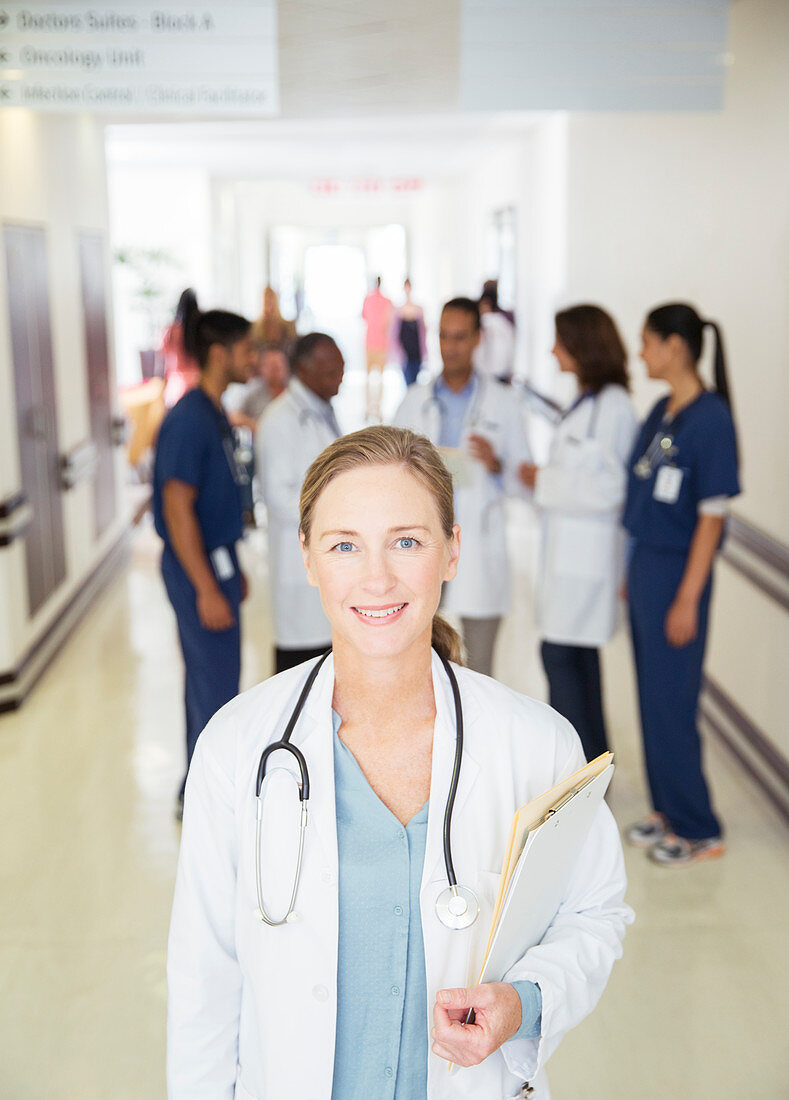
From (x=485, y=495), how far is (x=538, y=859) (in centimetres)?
278

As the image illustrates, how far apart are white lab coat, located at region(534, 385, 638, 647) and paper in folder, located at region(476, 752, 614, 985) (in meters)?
2.26

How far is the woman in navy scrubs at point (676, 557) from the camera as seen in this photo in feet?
10.6

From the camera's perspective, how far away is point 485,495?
12.9ft

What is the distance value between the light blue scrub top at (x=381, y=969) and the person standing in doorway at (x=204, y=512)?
216 centimetres

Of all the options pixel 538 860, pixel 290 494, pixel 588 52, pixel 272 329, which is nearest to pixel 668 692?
pixel 290 494

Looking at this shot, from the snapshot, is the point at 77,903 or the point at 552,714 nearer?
the point at 552,714

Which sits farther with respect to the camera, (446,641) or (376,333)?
(376,333)

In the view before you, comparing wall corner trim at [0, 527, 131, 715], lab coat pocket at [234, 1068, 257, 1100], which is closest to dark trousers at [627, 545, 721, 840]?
lab coat pocket at [234, 1068, 257, 1100]

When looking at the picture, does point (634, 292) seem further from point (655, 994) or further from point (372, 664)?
point (372, 664)

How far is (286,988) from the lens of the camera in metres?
1.33

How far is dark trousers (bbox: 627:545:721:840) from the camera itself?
340cm

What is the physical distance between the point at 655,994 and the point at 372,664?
1.91 metres

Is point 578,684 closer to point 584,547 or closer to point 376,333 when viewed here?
point 584,547

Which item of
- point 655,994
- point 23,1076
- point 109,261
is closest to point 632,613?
point 655,994
